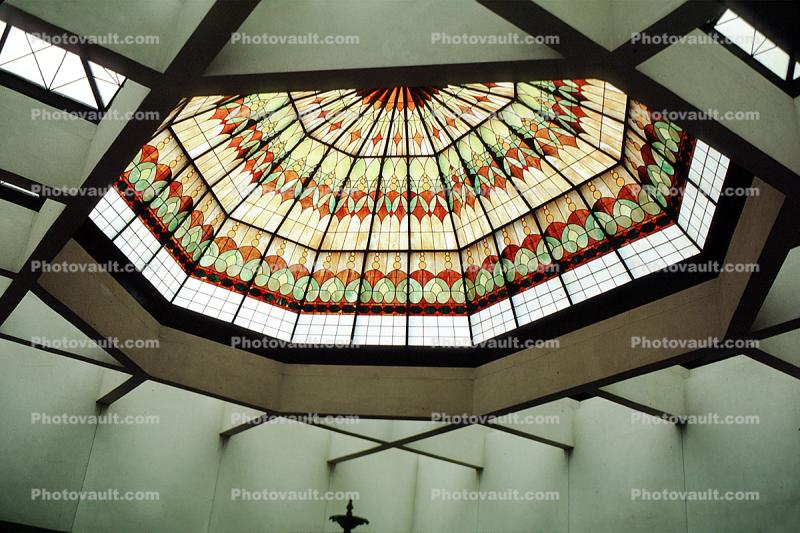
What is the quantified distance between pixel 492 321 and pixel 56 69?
1527 centimetres

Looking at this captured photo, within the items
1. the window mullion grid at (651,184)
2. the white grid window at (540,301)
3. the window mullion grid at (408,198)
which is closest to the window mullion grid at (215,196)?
the window mullion grid at (408,198)

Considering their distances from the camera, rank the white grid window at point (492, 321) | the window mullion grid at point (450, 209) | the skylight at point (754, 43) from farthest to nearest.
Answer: the white grid window at point (492, 321)
the window mullion grid at point (450, 209)
the skylight at point (754, 43)

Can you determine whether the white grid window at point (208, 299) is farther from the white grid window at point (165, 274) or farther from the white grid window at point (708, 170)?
the white grid window at point (708, 170)

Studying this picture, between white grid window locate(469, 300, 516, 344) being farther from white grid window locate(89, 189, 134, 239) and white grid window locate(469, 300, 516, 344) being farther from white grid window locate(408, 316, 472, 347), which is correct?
white grid window locate(89, 189, 134, 239)

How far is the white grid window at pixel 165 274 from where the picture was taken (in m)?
22.4

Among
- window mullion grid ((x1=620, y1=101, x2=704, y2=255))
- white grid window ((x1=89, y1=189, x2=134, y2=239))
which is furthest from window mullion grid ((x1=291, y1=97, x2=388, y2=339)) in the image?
window mullion grid ((x1=620, y1=101, x2=704, y2=255))

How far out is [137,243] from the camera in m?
21.5

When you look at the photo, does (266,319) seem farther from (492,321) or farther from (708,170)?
(708,170)

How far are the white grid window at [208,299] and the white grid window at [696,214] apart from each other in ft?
47.9

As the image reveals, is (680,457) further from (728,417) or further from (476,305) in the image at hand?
(476,305)

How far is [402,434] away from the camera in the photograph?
88.1ft

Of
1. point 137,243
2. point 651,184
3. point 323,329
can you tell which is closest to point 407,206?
point 323,329

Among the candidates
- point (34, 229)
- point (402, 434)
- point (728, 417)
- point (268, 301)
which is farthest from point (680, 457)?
point (34, 229)

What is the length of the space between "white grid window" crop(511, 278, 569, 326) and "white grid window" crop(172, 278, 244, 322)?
9.64 m
